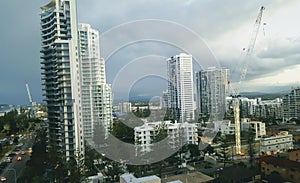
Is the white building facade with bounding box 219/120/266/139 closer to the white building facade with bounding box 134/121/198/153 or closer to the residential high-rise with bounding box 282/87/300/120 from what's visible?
the white building facade with bounding box 134/121/198/153

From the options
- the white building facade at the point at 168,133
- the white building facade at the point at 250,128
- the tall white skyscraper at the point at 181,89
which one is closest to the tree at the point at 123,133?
the white building facade at the point at 168,133

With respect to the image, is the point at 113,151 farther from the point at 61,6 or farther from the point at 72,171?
the point at 61,6

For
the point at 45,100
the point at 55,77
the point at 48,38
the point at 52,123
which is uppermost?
the point at 48,38

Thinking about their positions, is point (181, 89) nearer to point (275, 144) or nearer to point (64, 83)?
point (275, 144)

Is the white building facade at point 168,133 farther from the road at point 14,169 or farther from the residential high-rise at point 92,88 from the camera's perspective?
the road at point 14,169

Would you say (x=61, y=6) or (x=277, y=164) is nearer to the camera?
(x=277, y=164)

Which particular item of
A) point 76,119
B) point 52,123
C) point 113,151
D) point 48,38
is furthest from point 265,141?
point 48,38

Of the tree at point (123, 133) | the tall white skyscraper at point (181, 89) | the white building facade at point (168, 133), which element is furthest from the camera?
the tall white skyscraper at point (181, 89)
